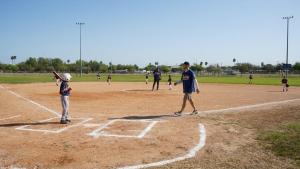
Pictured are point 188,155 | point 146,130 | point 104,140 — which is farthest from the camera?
point 146,130

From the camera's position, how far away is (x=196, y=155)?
660 cm

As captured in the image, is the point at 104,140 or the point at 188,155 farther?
the point at 104,140

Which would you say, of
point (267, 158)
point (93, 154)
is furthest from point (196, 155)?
point (93, 154)

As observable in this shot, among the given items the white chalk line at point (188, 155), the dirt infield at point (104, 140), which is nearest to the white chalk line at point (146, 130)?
the dirt infield at point (104, 140)

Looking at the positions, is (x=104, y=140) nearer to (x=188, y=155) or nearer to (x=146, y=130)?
(x=146, y=130)

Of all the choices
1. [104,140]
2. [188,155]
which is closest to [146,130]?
[104,140]

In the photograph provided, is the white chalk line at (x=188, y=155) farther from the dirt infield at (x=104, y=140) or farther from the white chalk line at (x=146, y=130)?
the white chalk line at (x=146, y=130)

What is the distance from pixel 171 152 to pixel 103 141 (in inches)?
68.9

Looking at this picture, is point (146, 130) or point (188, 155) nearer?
point (188, 155)

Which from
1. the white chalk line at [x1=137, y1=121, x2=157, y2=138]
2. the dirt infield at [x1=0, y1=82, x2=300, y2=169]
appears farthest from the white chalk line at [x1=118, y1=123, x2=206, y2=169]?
the white chalk line at [x1=137, y1=121, x2=157, y2=138]

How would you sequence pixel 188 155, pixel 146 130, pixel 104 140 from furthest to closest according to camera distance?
pixel 146 130
pixel 104 140
pixel 188 155

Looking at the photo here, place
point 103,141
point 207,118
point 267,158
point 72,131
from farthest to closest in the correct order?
point 207,118
point 72,131
point 103,141
point 267,158

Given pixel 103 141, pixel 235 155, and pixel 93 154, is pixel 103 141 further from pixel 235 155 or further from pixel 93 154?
pixel 235 155

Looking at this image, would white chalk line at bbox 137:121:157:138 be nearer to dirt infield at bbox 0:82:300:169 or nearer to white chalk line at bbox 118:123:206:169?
dirt infield at bbox 0:82:300:169
